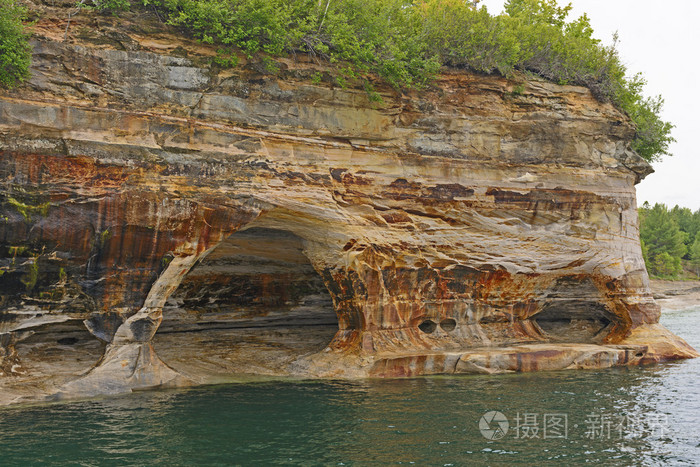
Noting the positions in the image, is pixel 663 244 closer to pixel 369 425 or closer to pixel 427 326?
pixel 427 326

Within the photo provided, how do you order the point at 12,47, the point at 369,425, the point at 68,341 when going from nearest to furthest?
the point at 369,425 → the point at 12,47 → the point at 68,341

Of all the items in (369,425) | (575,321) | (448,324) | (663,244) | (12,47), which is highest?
(12,47)

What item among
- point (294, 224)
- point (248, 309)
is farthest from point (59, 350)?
point (294, 224)

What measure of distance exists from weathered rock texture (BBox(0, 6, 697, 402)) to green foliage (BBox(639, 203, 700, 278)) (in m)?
41.8

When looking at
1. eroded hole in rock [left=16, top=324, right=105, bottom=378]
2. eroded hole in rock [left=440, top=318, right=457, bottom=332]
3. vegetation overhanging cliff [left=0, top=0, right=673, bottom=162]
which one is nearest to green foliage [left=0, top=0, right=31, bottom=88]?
vegetation overhanging cliff [left=0, top=0, right=673, bottom=162]

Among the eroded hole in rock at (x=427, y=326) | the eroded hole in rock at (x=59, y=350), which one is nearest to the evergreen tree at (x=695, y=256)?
the eroded hole in rock at (x=427, y=326)

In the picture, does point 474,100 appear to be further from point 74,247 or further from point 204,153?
point 74,247

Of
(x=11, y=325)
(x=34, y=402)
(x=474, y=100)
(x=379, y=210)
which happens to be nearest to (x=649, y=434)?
(x=379, y=210)

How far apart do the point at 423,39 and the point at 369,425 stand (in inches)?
501

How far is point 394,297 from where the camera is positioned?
17.3 m

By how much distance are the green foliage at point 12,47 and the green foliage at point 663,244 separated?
55.8 m

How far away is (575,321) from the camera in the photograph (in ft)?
72.8

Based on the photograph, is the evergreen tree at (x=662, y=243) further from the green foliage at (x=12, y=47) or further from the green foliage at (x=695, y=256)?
the green foliage at (x=12, y=47)

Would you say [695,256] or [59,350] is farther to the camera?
[695,256]
